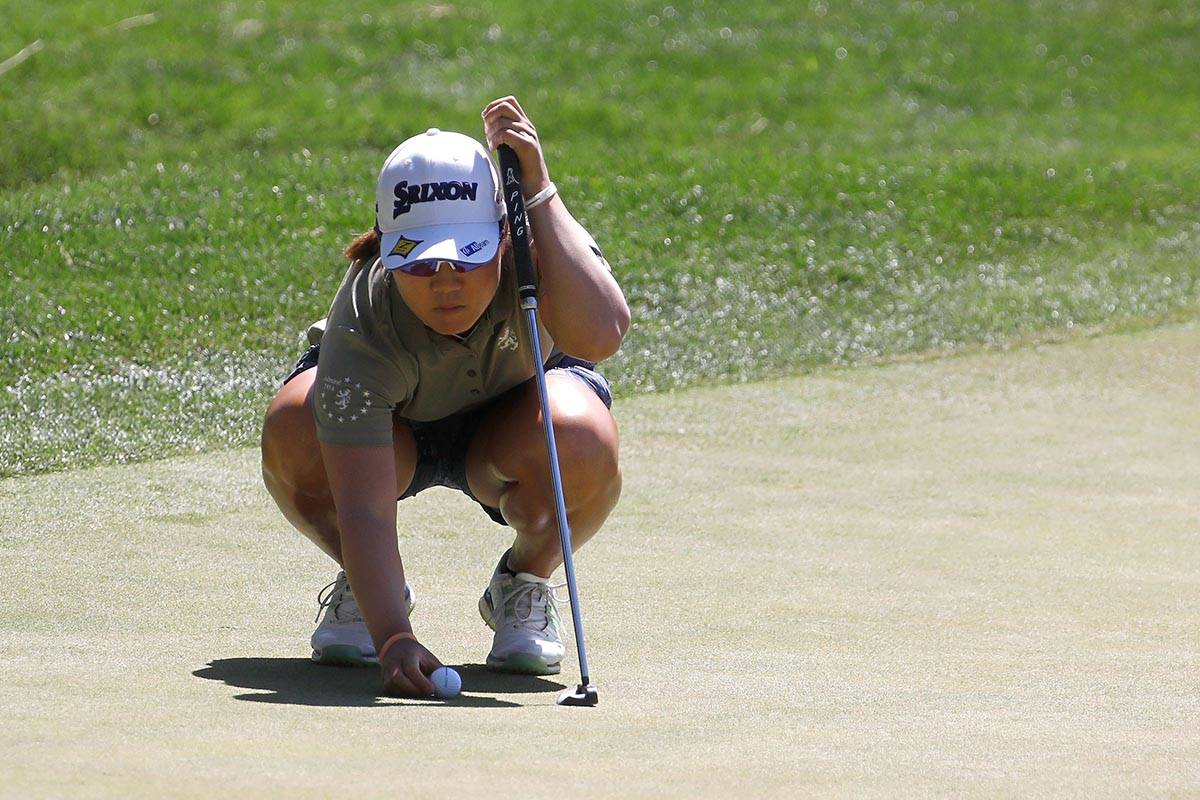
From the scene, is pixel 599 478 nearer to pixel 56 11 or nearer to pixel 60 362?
pixel 60 362

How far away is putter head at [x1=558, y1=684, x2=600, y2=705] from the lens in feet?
10.4

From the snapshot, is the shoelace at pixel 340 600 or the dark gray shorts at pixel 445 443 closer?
the shoelace at pixel 340 600

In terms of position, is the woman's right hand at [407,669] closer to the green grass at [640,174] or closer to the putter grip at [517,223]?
the putter grip at [517,223]

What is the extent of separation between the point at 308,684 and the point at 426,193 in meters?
0.97

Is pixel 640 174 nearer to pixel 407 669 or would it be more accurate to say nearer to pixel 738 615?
pixel 738 615

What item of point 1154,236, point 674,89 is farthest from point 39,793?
point 674,89

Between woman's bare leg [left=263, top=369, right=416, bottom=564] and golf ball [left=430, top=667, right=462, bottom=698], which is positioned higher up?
woman's bare leg [left=263, top=369, right=416, bottom=564]

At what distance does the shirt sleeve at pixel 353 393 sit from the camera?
334 centimetres

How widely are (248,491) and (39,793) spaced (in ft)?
10.1

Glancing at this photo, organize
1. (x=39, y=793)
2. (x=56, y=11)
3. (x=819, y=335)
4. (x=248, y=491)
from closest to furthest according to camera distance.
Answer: (x=39, y=793), (x=248, y=491), (x=819, y=335), (x=56, y=11)

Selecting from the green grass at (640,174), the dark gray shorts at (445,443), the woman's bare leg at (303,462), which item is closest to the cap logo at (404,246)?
the woman's bare leg at (303,462)

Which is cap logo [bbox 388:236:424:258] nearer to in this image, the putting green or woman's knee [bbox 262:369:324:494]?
woman's knee [bbox 262:369:324:494]

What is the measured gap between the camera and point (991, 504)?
5516 millimetres

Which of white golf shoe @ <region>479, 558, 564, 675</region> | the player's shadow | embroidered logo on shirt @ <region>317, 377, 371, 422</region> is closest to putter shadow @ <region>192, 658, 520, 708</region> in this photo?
the player's shadow
